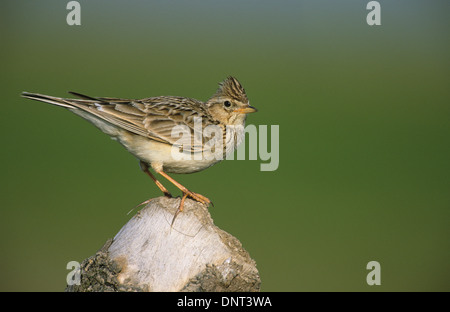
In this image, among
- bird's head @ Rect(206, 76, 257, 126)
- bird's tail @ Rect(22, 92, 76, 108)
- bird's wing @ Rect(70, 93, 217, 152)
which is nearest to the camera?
bird's tail @ Rect(22, 92, 76, 108)

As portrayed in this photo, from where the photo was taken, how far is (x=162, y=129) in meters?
6.86

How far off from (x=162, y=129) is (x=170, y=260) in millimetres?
2543

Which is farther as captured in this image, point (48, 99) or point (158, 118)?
point (158, 118)

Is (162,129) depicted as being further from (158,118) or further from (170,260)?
(170,260)

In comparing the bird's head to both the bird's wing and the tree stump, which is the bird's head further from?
the tree stump

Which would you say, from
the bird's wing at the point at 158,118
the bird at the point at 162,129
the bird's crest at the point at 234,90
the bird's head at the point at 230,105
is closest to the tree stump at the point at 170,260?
the bird at the point at 162,129

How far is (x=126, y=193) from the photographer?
16969mm

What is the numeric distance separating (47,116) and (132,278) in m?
18.0

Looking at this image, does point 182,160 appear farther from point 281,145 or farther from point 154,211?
point 281,145

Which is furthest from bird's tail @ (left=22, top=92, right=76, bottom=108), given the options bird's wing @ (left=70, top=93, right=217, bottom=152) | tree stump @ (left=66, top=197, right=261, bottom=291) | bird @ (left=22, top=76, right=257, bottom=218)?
tree stump @ (left=66, top=197, right=261, bottom=291)

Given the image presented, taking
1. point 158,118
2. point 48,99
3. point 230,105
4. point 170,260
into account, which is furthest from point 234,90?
point 170,260

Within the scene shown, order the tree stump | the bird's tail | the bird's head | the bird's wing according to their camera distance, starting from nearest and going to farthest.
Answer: the tree stump, the bird's tail, the bird's wing, the bird's head

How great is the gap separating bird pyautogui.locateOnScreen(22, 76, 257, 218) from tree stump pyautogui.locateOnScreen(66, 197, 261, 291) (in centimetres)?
149

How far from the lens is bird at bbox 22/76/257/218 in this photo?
672 cm
